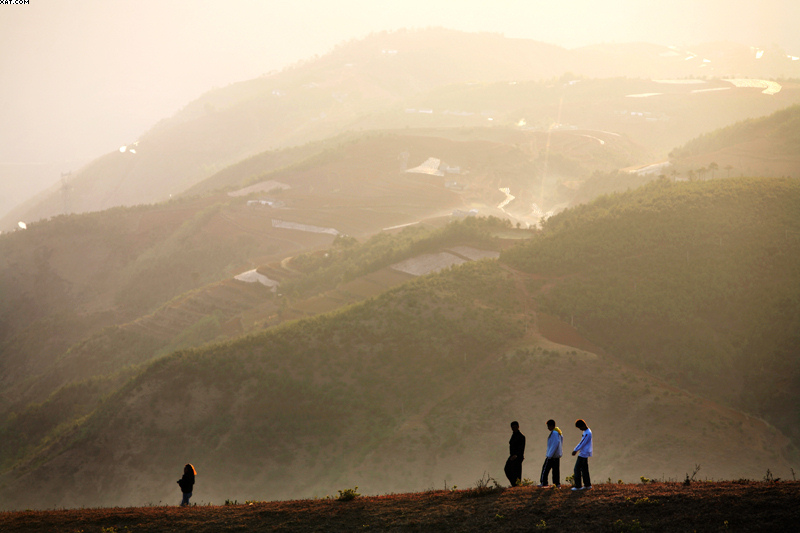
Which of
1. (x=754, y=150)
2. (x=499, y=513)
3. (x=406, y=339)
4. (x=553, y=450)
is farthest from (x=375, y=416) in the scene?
(x=754, y=150)

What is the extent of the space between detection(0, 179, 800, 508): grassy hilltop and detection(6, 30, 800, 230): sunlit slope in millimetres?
76612

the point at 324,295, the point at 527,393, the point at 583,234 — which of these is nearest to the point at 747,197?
the point at 583,234

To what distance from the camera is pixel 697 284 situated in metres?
33.2

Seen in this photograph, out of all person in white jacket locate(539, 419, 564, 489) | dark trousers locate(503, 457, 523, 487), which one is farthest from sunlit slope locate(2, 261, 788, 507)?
person in white jacket locate(539, 419, 564, 489)

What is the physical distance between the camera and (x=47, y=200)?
471 ft

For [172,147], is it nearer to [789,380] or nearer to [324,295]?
[324,295]

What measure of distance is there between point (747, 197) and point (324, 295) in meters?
29.3

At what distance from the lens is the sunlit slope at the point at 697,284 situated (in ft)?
94.3

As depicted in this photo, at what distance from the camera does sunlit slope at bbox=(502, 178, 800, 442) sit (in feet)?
94.3

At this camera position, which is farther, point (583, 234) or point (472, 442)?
point (583, 234)

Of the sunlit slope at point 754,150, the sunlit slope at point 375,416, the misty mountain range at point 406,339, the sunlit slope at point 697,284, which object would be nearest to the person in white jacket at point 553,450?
the sunlit slope at point 375,416

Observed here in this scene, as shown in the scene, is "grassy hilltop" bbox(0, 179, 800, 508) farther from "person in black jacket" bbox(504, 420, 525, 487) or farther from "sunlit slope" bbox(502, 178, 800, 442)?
"person in black jacket" bbox(504, 420, 525, 487)

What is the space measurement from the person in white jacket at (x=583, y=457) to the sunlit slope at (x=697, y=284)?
1585 cm

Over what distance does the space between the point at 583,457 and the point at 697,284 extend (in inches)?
906
